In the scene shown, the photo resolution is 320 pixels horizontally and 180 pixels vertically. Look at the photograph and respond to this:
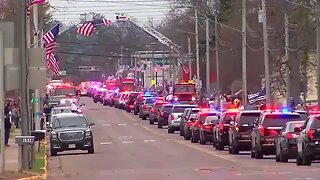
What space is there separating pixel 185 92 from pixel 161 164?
58237mm

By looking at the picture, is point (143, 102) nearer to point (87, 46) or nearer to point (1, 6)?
point (1, 6)

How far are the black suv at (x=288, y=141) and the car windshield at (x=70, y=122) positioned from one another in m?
10.2

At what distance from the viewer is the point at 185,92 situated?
297 feet

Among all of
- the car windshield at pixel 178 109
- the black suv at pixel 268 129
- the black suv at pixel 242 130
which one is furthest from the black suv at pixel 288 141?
the car windshield at pixel 178 109

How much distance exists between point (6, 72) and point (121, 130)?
38816mm

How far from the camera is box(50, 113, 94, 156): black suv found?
39.8 meters

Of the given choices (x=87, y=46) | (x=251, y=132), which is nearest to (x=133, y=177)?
(x=251, y=132)

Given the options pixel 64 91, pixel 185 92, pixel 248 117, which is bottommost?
pixel 248 117

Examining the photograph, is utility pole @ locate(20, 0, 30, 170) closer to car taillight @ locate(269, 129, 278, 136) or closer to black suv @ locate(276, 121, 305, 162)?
black suv @ locate(276, 121, 305, 162)

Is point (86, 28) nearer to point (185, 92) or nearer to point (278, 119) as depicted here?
point (185, 92)

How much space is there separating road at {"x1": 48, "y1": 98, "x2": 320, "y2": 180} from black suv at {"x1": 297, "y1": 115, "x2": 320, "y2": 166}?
476 mm

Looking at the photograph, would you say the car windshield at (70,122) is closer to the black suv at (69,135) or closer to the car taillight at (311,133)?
the black suv at (69,135)

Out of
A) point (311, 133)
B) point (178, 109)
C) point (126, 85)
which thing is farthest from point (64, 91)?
point (311, 133)

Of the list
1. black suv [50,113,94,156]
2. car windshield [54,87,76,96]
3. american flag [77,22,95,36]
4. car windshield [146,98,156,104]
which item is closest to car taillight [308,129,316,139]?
black suv [50,113,94,156]
